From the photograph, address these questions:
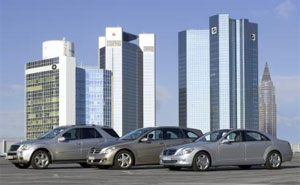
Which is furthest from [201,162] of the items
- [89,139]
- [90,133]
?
[90,133]

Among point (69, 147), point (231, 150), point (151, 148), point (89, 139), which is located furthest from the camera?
point (89, 139)

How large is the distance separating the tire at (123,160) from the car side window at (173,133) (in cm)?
186

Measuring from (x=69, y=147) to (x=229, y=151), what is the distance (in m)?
5.58

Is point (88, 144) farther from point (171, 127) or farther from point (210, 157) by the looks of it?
point (210, 157)

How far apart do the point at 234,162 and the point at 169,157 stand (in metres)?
2.06

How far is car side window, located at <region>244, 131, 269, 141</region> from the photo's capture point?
2034 cm

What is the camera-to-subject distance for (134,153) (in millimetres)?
20500

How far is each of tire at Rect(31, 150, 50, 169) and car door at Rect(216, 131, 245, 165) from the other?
19.2 ft

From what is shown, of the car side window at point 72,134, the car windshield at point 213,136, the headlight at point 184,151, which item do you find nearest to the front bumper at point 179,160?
the headlight at point 184,151

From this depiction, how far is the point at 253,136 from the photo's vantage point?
67.3 ft

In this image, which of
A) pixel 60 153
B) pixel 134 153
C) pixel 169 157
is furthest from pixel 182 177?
pixel 60 153

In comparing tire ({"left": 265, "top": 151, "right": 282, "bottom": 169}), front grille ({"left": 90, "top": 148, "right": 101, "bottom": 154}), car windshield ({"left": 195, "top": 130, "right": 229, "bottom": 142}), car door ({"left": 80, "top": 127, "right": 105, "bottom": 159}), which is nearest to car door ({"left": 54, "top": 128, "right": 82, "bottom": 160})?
car door ({"left": 80, "top": 127, "right": 105, "bottom": 159})

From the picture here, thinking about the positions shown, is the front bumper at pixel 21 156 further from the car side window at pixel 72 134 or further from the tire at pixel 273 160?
the tire at pixel 273 160

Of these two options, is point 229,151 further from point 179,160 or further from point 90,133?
point 90,133
